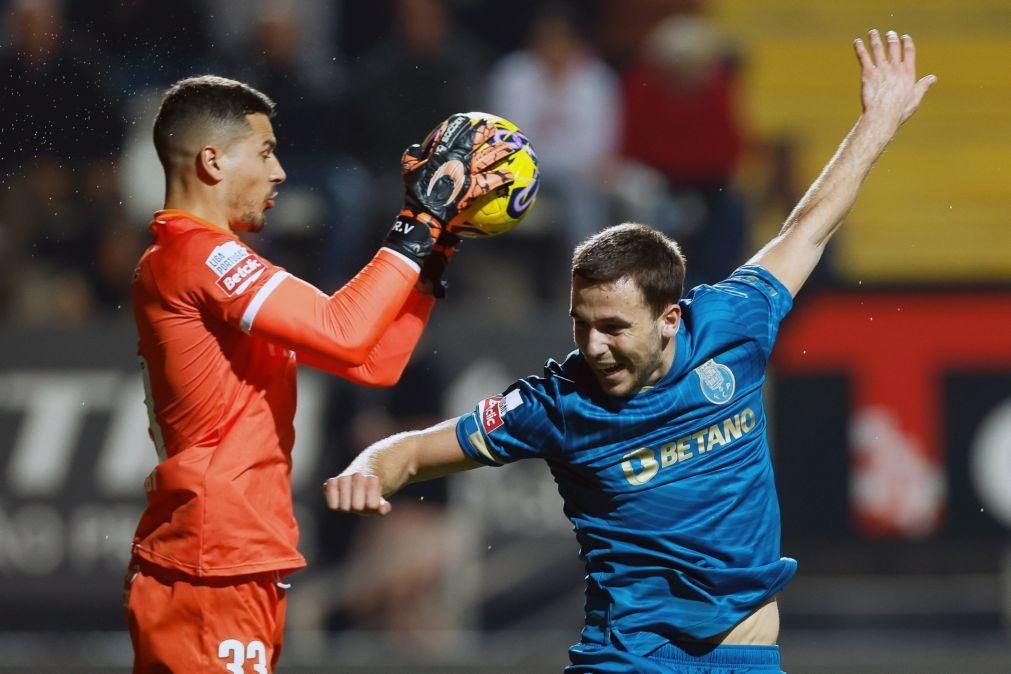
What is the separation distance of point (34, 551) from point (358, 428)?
1978 mm

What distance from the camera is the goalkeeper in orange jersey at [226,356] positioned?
3.65 metres

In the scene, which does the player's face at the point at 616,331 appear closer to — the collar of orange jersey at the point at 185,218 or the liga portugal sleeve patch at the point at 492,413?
the liga portugal sleeve patch at the point at 492,413

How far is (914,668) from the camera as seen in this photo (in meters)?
7.79

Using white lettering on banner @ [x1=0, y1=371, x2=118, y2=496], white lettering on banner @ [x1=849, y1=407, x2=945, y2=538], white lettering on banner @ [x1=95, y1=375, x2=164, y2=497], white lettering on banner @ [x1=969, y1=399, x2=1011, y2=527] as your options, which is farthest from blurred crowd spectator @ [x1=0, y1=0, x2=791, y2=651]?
white lettering on banner @ [x1=969, y1=399, x2=1011, y2=527]

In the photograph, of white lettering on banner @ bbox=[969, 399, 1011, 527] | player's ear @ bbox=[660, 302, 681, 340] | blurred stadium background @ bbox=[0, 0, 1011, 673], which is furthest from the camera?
white lettering on banner @ bbox=[969, 399, 1011, 527]

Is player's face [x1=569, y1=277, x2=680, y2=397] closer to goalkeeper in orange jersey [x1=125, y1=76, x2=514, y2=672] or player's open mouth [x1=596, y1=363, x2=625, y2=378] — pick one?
player's open mouth [x1=596, y1=363, x2=625, y2=378]

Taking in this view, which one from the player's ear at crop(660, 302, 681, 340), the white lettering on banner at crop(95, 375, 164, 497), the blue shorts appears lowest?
the blue shorts

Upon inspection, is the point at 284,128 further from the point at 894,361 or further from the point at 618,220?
the point at 894,361

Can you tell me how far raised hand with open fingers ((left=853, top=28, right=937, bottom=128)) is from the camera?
170 inches

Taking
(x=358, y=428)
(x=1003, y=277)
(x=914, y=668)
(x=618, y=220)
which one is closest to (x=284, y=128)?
(x=358, y=428)

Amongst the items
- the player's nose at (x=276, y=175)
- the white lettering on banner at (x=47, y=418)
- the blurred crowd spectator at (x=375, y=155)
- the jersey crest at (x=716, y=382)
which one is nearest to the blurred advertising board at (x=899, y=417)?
the blurred crowd spectator at (x=375, y=155)

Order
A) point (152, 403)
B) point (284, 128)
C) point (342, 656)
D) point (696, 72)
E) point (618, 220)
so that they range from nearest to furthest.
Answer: point (152, 403)
point (284, 128)
point (342, 656)
point (618, 220)
point (696, 72)

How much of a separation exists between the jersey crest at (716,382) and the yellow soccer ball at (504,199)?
2.14ft

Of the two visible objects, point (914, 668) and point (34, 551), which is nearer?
point (914, 668)
